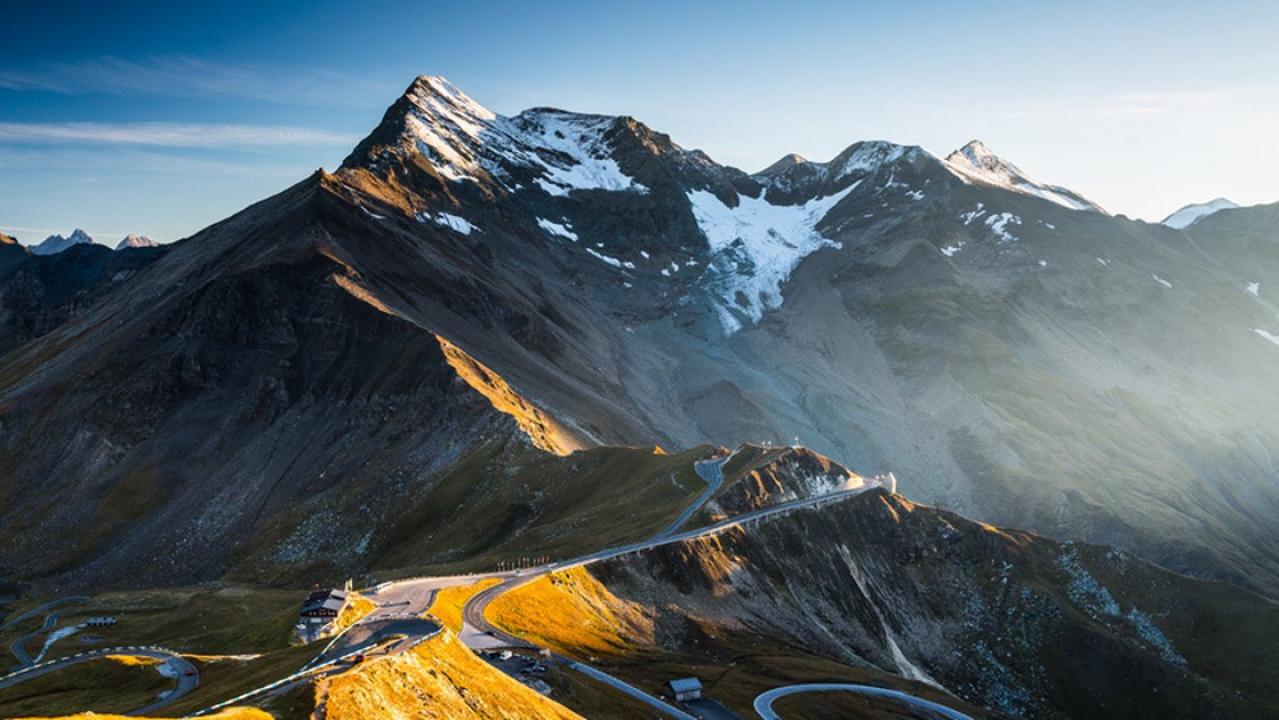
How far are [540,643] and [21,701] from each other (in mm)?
37308

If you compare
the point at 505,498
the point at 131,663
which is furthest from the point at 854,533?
the point at 131,663

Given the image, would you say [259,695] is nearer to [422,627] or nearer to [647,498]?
[422,627]

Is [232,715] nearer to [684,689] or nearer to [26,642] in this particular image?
[684,689]

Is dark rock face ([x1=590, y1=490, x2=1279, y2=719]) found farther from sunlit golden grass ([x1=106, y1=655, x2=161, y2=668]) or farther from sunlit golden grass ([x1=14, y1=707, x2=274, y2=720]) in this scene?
sunlit golden grass ([x1=14, y1=707, x2=274, y2=720])

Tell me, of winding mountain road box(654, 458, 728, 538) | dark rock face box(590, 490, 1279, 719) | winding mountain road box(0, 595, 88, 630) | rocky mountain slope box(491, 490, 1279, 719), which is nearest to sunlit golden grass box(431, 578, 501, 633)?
rocky mountain slope box(491, 490, 1279, 719)

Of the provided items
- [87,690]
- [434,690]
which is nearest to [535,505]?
[87,690]

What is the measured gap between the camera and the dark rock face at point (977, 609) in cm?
11188

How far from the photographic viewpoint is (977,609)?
457 feet

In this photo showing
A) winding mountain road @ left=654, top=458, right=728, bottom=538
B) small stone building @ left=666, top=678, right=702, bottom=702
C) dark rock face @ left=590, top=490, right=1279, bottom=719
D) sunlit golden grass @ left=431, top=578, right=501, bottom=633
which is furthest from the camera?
winding mountain road @ left=654, top=458, right=728, bottom=538

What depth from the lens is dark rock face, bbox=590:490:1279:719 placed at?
367 ft

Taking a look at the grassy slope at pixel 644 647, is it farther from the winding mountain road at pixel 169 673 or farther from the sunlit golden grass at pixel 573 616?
the winding mountain road at pixel 169 673

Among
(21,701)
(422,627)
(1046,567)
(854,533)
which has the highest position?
(422,627)

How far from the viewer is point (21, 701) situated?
224 ft

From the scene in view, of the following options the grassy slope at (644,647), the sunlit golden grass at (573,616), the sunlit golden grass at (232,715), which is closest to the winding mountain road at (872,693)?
the grassy slope at (644,647)
